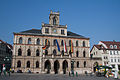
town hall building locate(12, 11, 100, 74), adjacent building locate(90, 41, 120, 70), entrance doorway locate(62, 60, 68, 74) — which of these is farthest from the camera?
adjacent building locate(90, 41, 120, 70)

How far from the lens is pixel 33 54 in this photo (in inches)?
1758

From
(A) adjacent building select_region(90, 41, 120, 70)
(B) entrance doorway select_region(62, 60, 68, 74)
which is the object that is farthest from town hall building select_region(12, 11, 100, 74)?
(A) adjacent building select_region(90, 41, 120, 70)

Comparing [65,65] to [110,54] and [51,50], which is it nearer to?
[51,50]

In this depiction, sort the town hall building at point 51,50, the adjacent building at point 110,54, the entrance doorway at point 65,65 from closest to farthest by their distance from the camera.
Answer: 1. the town hall building at point 51,50
2. the entrance doorway at point 65,65
3. the adjacent building at point 110,54

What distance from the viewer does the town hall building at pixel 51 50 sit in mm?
43500

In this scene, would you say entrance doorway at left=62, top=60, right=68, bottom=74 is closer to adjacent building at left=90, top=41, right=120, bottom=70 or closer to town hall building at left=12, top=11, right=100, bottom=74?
town hall building at left=12, top=11, right=100, bottom=74

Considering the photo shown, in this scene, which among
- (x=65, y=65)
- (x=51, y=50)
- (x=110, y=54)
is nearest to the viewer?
(x=65, y=65)

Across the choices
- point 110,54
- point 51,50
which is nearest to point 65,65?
point 51,50

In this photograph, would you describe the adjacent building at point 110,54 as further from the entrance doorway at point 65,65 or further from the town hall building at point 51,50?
the entrance doorway at point 65,65

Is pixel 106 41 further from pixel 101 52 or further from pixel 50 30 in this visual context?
pixel 50 30

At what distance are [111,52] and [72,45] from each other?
17.1 m

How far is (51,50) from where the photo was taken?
46.3 metres

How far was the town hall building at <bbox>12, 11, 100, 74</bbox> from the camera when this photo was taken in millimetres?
43500

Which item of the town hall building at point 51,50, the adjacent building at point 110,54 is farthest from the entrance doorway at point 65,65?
the adjacent building at point 110,54
